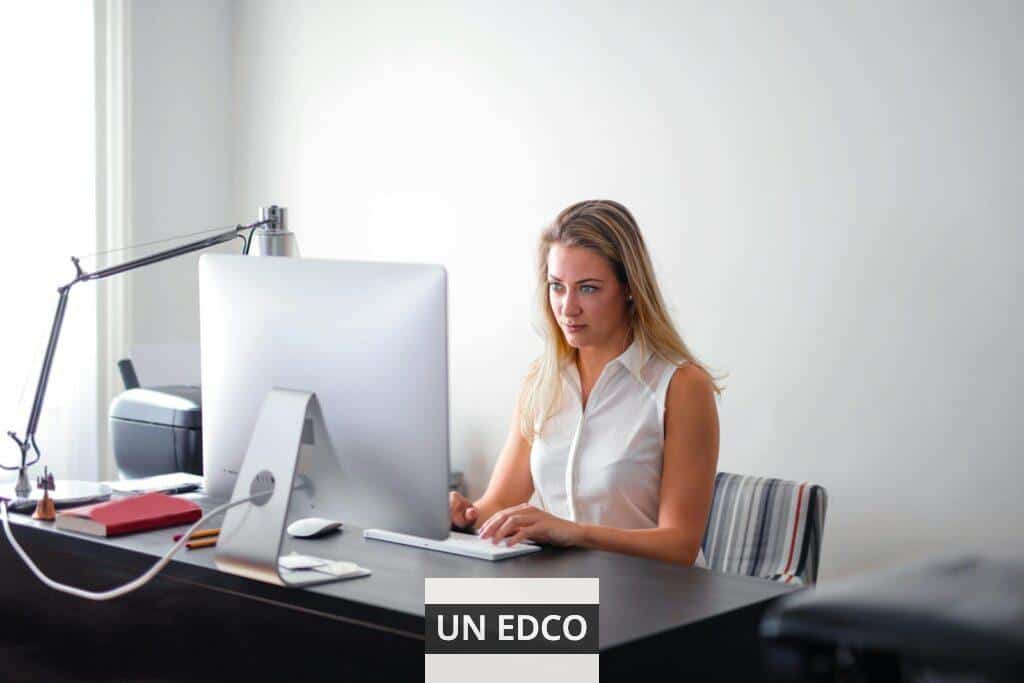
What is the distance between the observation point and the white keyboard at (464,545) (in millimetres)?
1803

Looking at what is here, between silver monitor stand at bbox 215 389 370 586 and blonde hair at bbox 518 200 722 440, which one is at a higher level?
→ blonde hair at bbox 518 200 722 440

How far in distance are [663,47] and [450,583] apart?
2.06 meters

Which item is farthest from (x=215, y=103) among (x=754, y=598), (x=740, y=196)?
(x=754, y=598)

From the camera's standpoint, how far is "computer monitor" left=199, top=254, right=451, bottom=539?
171cm

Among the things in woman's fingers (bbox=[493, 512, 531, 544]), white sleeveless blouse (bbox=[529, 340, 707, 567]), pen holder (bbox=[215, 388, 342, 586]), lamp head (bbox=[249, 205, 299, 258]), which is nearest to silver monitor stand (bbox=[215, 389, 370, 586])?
pen holder (bbox=[215, 388, 342, 586])

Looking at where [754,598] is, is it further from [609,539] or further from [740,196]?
[740,196]

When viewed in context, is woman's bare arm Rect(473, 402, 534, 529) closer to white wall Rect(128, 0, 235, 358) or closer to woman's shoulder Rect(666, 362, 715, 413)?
woman's shoulder Rect(666, 362, 715, 413)

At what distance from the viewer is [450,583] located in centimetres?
164

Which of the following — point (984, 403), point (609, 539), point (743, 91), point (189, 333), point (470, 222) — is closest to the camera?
point (609, 539)

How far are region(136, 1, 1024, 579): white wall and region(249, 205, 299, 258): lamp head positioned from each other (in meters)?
1.26

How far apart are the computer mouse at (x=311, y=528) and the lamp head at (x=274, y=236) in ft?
1.84

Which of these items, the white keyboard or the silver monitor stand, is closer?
the silver monitor stand

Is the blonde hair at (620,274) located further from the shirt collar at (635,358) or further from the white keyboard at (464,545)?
the white keyboard at (464,545)

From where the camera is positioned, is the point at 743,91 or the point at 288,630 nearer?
Answer: the point at 288,630
